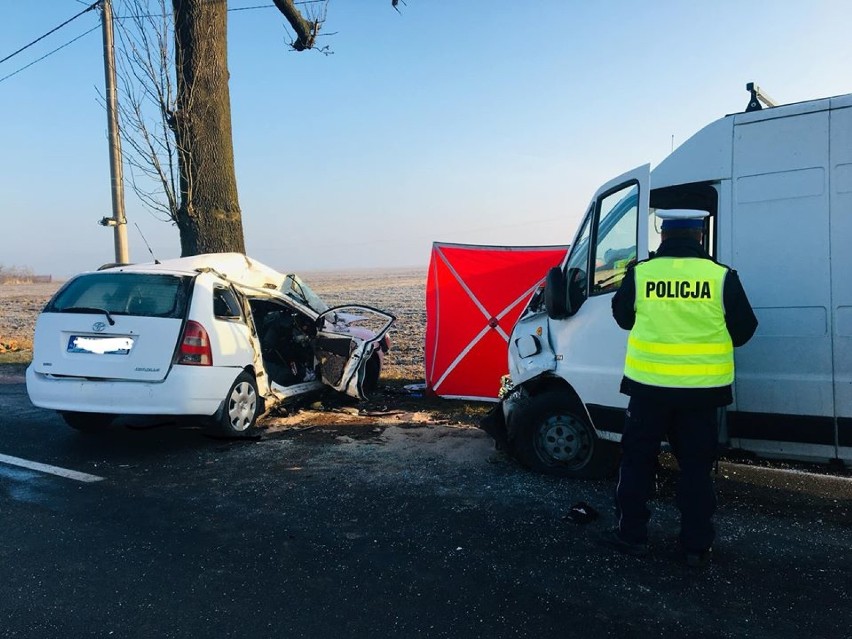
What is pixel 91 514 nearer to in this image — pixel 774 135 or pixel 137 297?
pixel 137 297

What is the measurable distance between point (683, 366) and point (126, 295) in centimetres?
458

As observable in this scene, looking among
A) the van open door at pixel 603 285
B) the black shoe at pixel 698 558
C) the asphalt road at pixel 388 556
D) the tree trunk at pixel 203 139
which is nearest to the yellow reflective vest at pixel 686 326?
the van open door at pixel 603 285

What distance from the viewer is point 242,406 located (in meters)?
6.16

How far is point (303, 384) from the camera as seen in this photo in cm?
749

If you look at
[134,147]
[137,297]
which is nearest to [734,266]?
[137,297]

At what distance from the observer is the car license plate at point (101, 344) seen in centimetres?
553

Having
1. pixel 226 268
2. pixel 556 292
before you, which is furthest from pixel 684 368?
pixel 226 268

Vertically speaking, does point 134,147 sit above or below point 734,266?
above

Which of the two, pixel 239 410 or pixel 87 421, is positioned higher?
pixel 239 410

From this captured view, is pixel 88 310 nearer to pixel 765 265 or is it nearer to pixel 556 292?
pixel 556 292

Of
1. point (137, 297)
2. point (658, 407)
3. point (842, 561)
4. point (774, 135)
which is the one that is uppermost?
point (774, 135)

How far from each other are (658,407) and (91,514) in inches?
139

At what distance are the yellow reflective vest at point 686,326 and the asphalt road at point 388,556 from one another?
3.24ft

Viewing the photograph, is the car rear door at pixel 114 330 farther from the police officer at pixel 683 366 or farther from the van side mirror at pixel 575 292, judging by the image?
the police officer at pixel 683 366
